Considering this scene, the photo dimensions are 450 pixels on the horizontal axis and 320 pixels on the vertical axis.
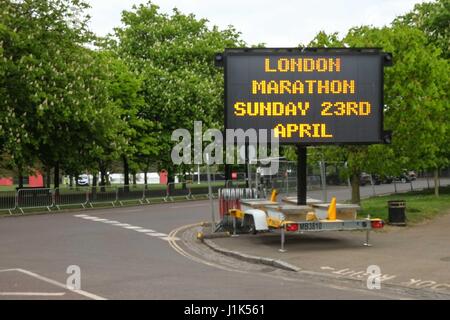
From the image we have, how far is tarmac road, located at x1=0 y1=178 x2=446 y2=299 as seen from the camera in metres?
8.78

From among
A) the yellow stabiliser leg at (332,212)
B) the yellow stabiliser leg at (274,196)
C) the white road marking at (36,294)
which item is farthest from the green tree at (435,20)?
the white road marking at (36,294)

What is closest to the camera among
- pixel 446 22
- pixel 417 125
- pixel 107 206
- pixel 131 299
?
pixel 131 299

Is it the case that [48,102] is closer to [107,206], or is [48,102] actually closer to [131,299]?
[107,206]

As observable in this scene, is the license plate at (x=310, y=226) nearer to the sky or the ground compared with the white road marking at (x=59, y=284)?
nearer to the sky

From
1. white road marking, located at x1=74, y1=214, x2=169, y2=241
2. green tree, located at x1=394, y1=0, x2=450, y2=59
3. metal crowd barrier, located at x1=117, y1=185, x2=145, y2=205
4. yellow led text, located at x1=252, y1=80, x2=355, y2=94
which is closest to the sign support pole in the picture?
yellow led text, located at x1=252, y1=80, x2=355, y2=94

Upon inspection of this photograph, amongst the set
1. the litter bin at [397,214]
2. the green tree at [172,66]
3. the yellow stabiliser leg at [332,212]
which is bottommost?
the litter bin at [397,214]

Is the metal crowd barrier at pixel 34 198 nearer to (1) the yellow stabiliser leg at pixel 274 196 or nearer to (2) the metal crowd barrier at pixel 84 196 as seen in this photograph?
(2) the metal crowd barrier at pixel 84 196

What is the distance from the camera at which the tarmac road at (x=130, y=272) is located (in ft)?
28.8

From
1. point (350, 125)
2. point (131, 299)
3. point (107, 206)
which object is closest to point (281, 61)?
point (350, 125)

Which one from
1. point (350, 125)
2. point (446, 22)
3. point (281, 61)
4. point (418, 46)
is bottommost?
point (350, 125)

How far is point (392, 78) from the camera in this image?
19562mm

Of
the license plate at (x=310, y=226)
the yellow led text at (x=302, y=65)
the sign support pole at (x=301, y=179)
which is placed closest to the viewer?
the license plate at (x=310, y=226)

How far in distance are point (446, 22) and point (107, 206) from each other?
23.8m
